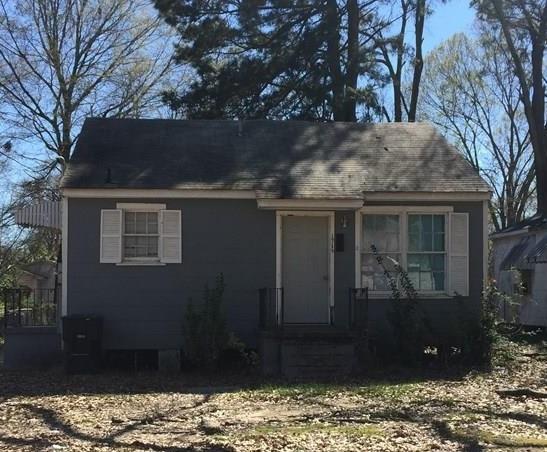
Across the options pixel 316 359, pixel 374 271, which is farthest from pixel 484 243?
pixel 316 359

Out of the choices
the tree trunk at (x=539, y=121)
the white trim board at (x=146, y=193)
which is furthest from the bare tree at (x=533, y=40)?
the white trim board at (x=146, y=193)

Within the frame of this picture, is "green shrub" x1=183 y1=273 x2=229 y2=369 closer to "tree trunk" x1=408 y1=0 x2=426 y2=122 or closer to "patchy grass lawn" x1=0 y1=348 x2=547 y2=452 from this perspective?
"patchy grass lawn" x1=0 y1=348 x2=547 y2=452

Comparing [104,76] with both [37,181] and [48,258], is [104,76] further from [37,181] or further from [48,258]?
[48,258]

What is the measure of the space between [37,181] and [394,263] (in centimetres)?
1521

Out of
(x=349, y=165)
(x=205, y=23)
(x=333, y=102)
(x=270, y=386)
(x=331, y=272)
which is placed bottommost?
(x=270, y=386)

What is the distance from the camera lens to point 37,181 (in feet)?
76.9

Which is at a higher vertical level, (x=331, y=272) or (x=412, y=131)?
(x=412, y=131)

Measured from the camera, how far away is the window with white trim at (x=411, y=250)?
12422 millimetres

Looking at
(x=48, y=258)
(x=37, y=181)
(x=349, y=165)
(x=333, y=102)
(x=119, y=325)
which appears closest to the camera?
(x=119, y=325)

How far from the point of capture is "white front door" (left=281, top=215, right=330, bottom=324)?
492 inches

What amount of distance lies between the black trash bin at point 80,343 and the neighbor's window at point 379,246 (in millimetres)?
Result: 4637

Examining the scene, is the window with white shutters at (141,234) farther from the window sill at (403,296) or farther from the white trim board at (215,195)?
the window sill at (403,296)

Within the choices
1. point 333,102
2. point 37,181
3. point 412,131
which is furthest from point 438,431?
point 37,181

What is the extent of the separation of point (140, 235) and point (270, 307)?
2.50 m
